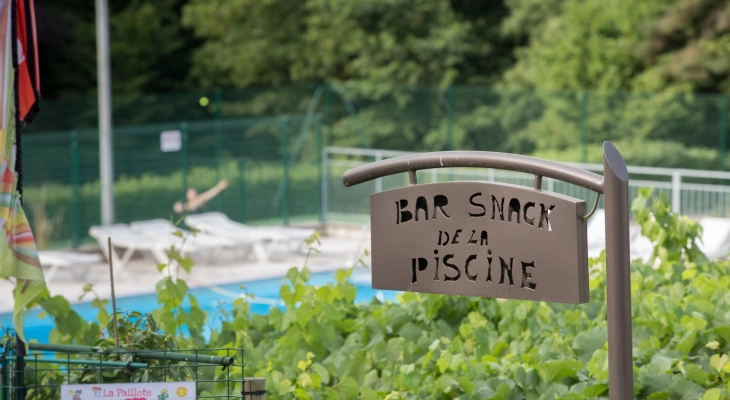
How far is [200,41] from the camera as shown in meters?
25.4

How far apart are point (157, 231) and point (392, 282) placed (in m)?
9.95

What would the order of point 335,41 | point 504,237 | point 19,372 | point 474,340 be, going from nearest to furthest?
point 504,237, point 19,372, point 474,340, point 335,41

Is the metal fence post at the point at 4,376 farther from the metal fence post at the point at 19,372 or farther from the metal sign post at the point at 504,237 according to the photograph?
the metal sign post at the point at 504,237

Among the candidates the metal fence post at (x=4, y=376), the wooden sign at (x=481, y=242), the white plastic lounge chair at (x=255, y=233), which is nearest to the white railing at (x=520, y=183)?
the white plastic lounge chair at (x=255, y=233)

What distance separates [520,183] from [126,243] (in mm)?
5103

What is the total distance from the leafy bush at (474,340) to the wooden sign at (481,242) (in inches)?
24.6

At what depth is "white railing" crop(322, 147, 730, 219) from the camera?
39.6 ft

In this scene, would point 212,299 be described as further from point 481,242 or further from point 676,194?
point 481,242

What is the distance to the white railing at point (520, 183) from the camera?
39.6 ft

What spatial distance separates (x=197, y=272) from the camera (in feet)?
36.6

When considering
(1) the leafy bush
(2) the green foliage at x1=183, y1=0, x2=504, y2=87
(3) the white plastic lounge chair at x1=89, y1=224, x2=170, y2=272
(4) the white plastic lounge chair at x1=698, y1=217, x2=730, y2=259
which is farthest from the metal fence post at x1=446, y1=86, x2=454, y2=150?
(1) the leafy bush

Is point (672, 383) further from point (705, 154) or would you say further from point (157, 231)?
point (705, 154)

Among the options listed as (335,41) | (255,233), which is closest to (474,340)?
(255,233)

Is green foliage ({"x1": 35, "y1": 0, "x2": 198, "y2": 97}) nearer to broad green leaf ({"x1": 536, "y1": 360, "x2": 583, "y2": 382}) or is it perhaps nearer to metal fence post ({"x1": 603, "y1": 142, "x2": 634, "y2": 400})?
broad green leaf ({"x1": 536, "y1": 360, "x2": 583, "y2": 382})
